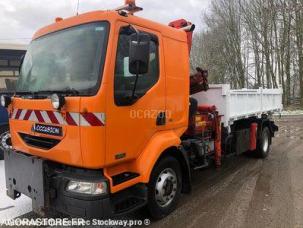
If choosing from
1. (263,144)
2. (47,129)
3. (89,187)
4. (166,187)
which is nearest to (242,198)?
(166,187)

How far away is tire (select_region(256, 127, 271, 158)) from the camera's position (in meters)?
8.62

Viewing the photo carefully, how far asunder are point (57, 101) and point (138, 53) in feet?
3.25

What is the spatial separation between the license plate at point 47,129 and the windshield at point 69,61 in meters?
0.44

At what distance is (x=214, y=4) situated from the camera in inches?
1431

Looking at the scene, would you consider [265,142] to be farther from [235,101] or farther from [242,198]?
[242,198]

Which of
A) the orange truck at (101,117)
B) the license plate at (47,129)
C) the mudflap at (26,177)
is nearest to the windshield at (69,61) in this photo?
the orange truck at (101,117)

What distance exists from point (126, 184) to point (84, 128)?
2.76 feet

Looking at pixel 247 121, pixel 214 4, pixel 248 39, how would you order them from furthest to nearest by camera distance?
pixel 214 4 < pixel 248 39 < pixel 247 121

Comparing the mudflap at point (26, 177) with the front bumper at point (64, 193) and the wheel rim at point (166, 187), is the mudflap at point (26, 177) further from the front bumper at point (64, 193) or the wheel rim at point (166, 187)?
the wheel rim at point (166, 187)

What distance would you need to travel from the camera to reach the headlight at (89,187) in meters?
3.80

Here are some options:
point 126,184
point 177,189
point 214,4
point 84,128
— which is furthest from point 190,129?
point 214,4

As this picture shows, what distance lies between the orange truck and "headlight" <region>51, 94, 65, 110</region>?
0.4 inches

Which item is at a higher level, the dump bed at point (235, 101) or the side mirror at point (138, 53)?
the side mirror at point (138, 53)

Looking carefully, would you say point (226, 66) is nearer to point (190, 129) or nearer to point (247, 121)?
point (247, 121)
